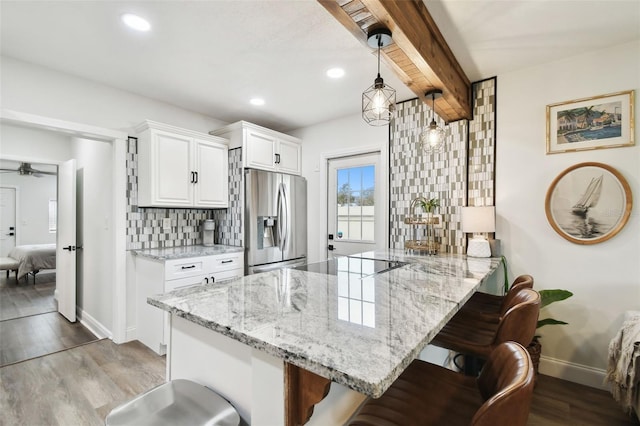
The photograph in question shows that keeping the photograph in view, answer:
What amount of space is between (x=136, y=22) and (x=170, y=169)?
4.68 feet

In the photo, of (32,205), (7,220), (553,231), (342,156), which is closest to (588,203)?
(553,231)

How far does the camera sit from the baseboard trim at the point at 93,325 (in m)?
3.15

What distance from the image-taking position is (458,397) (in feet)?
3.33

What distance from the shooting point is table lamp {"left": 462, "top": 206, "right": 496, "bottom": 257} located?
98.7 inches

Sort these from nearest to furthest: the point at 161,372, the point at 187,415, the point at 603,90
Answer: the point at 187,415, the point at 603,90, the point at 161,372

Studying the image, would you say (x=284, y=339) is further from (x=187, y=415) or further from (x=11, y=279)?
(x=11, y=279)

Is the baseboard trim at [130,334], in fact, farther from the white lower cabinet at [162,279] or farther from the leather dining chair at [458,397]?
the leather dining chair at [458,397]

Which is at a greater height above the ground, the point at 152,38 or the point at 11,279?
the point at 152,38

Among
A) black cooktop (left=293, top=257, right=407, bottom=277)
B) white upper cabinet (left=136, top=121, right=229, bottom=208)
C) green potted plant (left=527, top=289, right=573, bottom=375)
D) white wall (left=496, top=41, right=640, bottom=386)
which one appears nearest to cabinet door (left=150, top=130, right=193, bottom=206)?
white upper cabinet (left=136, top=121, right=229, bottom=208)

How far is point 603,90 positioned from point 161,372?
165 inches

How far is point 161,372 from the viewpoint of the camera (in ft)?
8.04

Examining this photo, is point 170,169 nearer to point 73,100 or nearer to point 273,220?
point 73,100

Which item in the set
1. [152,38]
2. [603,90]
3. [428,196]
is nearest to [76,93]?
[152,38]

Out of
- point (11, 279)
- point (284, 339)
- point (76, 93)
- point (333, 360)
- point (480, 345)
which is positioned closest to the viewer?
point (333, 360)
